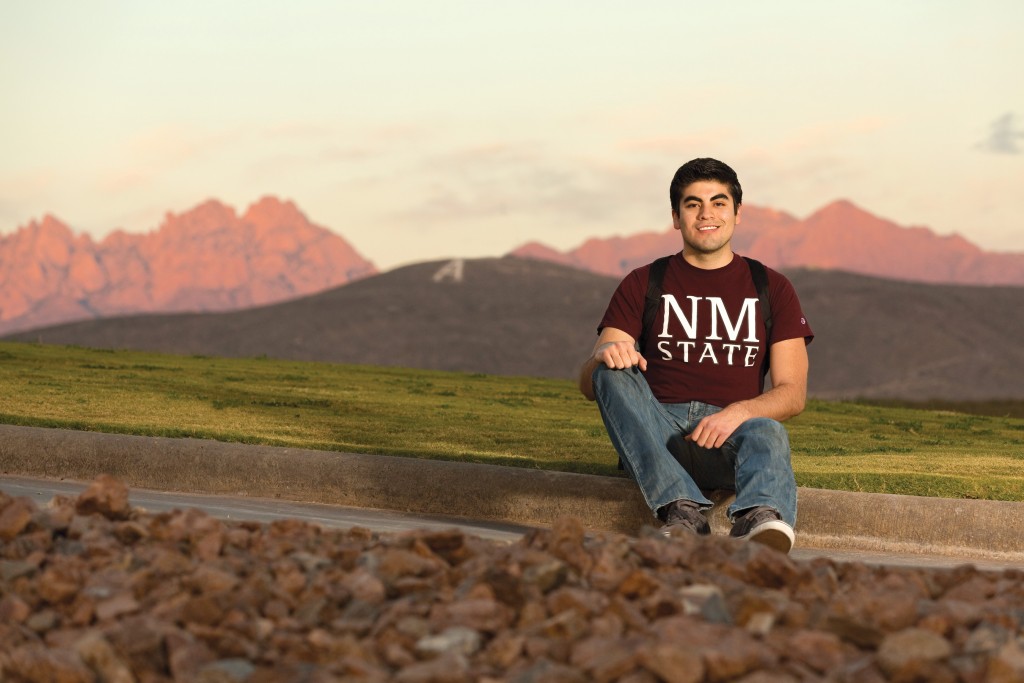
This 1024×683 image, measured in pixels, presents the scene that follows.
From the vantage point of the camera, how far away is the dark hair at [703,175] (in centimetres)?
573

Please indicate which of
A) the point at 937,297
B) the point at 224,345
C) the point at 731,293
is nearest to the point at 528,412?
the point at 731,293

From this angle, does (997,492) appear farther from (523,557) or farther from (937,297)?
(937,297)

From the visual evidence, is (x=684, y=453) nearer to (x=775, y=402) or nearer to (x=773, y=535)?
(x=775, y=402)

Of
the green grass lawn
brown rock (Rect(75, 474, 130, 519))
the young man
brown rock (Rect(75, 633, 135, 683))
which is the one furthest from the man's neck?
brown rock (Rect(75, 633, 135, 683))

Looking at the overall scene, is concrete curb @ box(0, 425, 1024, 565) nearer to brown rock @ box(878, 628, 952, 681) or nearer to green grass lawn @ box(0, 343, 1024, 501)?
green grass lawn @ box(0, 343, 1024, 501)

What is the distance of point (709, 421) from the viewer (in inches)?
209

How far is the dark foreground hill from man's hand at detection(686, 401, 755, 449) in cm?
2932

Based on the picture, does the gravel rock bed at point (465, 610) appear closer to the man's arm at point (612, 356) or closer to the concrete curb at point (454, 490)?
the man's arm at point (612, 356)

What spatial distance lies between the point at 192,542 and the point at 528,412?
25.5 feet

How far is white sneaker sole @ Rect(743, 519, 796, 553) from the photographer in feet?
15.8

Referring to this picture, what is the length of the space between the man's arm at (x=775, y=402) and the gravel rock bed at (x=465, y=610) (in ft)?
3.66

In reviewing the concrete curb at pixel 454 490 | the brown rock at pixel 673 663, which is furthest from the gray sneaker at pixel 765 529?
the brown rock at pixel 673 663

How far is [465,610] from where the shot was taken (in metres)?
3.26

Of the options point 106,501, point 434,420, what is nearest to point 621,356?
point 106,501
